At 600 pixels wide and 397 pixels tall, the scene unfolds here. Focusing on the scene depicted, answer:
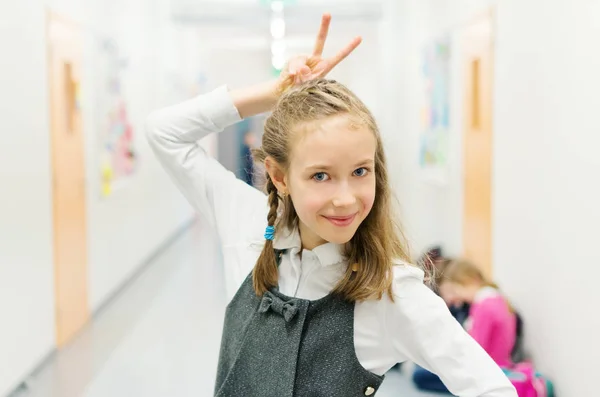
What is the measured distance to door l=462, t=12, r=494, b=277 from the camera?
4.19 m

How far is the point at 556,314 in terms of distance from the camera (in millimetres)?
3027

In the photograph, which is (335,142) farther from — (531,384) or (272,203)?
(531,384)

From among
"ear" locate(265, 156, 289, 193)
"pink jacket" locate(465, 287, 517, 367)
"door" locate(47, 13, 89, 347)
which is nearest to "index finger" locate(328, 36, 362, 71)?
"ear" locate(265, 156, 289, 193)

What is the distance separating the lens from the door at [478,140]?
419 cm

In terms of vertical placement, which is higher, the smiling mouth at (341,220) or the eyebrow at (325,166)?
the eyebrow at (325,166)

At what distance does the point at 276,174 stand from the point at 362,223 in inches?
7.3

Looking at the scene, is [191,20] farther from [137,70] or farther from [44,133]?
[44,133]

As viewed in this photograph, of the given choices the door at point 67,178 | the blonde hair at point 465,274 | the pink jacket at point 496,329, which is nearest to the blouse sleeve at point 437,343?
the pink jacket at point 496,329

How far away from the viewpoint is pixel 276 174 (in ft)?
4.17

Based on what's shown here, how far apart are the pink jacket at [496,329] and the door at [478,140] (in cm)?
72

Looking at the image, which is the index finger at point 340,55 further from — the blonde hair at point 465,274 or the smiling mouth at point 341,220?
the blonde hair at point 465,274

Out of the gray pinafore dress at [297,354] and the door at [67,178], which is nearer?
the gray pinafore dress at [297,354]

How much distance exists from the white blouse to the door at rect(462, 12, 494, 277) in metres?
2.97

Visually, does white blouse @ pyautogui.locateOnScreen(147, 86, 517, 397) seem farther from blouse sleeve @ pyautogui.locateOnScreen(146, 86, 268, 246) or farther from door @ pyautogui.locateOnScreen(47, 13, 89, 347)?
door @ pyautogui.locateOnScreen(47, 13, 89, 347)
